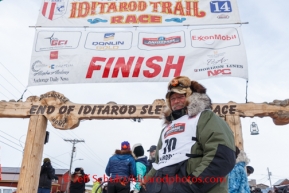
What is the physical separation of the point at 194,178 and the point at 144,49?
3.62 m

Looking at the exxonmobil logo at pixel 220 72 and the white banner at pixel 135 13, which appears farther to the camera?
the white banner at pixel 135 13

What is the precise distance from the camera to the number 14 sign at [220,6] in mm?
5246

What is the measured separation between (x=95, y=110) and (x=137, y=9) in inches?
87.5

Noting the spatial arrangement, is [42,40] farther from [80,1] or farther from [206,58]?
[206,58]

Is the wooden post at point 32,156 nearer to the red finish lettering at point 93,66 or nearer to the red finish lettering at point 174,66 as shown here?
the red finish lettering at point 93,66

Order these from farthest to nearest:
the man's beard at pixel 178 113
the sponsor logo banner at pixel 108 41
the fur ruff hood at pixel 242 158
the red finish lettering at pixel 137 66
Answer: the sponsor logo banner at pixel 108 41 < the red finish lettering at pixel 137 66 < the fur ruff hood at pixel 242 158 < the man's beard at pixel 178 113

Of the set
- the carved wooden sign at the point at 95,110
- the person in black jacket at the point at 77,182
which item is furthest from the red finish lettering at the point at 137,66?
the person in black jacket at the point at 77,182

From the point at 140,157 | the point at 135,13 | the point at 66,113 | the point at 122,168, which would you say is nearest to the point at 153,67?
the point at 135,13

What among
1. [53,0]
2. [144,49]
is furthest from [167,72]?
[53,0]

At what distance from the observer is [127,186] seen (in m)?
4.52

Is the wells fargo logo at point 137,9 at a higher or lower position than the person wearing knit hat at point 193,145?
higher

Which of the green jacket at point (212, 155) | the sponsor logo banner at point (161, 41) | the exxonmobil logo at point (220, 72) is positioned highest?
the sponsor logo banner at point (161, 41)

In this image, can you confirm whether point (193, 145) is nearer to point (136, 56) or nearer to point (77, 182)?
point (136, 56)

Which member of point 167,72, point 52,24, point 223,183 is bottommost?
point 223,183
